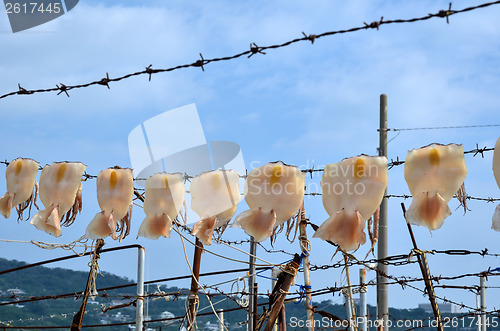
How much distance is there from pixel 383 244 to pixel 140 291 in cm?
251

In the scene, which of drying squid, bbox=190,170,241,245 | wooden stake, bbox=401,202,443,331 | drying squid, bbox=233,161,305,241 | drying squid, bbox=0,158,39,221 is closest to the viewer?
drying squid, bbox=233,161,305,241

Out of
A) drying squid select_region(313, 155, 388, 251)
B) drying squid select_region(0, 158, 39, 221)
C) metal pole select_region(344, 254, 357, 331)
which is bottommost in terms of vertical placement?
metal pole select_region(344, 254, 357, 331)

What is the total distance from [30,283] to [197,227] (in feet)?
86.3

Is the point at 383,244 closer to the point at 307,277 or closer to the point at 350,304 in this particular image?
the point at 350,304

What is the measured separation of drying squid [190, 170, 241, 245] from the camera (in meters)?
3.40

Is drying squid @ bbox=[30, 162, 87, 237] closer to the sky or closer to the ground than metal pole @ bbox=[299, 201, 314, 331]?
closer to the sky

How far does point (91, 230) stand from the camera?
3.59 metres

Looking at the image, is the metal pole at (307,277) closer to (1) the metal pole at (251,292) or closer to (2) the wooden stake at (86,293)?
(1) the metal pole at (251,292)

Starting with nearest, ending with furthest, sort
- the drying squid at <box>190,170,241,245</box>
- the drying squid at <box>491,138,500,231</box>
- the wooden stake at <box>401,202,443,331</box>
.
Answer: the drying squid at <box>491,138,500,231</box> < the drying squid at <box>190,170,241,245</box> < the wooden stake at <box>401,202,443,331</box>

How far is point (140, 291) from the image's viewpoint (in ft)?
15.6

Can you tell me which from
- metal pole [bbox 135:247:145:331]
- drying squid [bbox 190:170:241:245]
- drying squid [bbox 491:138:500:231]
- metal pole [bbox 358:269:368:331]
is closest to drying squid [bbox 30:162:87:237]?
drying squid [bbox 190:170:241:245]

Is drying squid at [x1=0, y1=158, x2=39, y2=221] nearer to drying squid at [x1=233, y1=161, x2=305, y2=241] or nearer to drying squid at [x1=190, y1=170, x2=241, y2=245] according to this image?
drying squid at [x1=190, y1=170, x2=241, y2=245]

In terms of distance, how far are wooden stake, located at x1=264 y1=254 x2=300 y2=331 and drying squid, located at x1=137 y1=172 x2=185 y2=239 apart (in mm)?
933

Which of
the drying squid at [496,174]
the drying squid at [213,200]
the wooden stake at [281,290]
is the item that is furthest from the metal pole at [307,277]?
the drying squid at [496,174]
